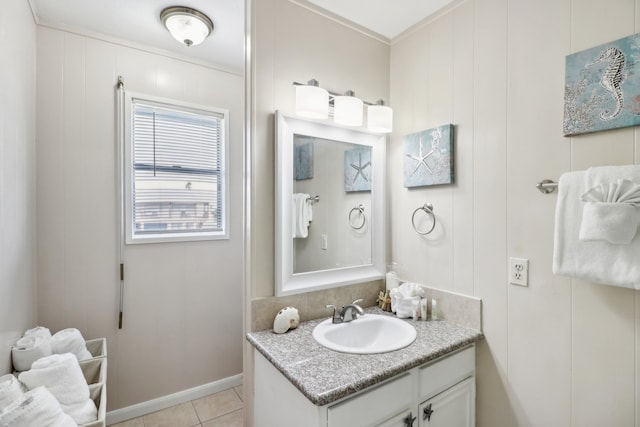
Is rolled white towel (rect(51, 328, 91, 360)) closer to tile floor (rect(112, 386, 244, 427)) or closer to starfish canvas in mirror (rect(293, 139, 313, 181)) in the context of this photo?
tile floor (rect(112, 386, 244, 427))

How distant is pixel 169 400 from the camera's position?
2.19m

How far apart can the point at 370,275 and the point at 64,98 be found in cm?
215

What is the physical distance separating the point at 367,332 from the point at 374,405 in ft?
1.59

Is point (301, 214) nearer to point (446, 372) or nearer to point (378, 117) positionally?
point (378, 117)

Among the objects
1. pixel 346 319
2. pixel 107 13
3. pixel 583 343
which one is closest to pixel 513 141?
pixel 583 343

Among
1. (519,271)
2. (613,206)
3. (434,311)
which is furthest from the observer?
(434,311)

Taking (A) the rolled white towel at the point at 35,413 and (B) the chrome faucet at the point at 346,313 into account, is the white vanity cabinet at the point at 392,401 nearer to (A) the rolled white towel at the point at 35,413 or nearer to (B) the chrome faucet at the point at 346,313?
(B) the chrome faucet at the point at 346,313

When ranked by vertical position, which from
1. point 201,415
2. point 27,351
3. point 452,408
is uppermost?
point 27,351

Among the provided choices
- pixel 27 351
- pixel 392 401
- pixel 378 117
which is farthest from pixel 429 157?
pixel 27 351

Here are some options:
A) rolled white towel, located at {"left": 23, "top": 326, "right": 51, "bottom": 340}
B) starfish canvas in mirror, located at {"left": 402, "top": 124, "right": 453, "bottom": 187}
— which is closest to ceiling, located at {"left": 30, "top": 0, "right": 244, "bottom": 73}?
A: starfish canvas in mirror, located at {"left": 402, "top": 124, "right": 453, "bottom": 187}

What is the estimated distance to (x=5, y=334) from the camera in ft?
4.12

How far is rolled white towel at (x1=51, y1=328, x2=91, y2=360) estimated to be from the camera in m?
1.57

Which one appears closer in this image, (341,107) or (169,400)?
(341,107)

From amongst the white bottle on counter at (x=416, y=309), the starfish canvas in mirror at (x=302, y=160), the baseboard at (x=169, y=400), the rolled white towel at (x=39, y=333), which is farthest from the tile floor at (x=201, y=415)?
the starfish canvas in mirror at (x=302, y=160)
